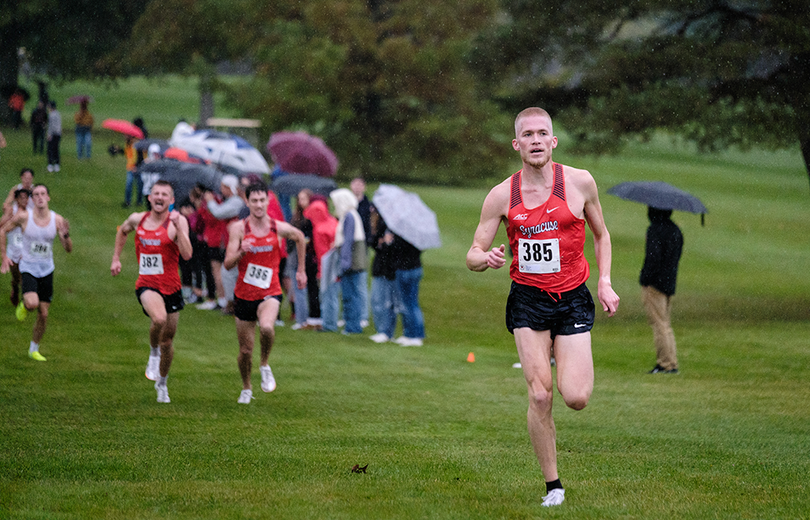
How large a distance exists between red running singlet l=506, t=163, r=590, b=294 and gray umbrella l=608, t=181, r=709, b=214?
304 inches

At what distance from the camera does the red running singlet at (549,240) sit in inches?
260

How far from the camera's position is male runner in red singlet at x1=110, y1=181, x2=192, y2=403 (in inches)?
413

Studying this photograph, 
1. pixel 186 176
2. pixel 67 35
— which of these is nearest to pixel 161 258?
pixel 186 176

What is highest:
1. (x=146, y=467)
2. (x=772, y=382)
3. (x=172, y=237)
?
(x=172, y=237)

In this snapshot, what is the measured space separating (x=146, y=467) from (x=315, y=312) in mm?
9652

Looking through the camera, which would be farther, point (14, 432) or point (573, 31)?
point (573, 31)

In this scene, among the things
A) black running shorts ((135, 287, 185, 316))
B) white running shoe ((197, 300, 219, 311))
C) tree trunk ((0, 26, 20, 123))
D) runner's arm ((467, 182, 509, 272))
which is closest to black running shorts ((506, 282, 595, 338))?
runner's arm ((467, 182, 509, 272))

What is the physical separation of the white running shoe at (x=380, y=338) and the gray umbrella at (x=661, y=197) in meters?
4.33

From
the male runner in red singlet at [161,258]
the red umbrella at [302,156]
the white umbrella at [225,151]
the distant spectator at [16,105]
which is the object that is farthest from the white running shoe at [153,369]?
the distant spectator at [16,105]

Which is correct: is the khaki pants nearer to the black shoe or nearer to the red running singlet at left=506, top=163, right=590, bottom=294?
the black shoe

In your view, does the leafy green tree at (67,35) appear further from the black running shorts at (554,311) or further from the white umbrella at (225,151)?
the black running shorts at (554,311)

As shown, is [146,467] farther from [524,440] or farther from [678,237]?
[678,237]

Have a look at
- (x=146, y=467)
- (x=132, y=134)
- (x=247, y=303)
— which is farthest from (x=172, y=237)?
(x=132, y=134)

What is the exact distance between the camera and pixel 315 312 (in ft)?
57.4
